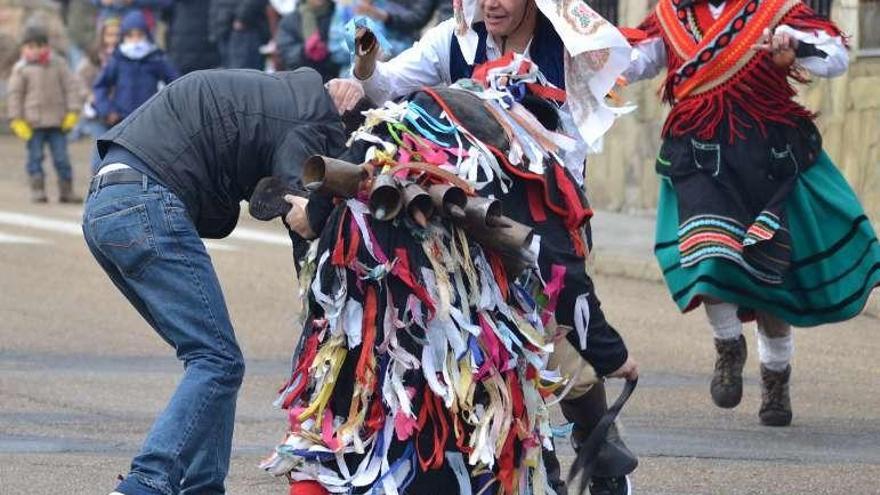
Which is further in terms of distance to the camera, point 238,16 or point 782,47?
point 238,16

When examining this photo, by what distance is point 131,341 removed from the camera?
1006cm

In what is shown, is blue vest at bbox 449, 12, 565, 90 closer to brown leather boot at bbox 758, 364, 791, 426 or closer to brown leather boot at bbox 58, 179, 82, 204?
brown leather boot at bbox 758, 364, 791, 426

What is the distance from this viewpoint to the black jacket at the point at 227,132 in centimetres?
542

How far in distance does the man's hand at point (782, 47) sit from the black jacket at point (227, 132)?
230 cm

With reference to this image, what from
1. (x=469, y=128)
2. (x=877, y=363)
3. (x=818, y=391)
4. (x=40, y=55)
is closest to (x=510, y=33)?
(x=469, y=128)

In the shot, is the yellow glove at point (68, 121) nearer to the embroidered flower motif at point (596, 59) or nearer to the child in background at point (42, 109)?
the child in background at point (42, 109)

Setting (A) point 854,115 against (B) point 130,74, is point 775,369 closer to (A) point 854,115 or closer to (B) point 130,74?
(A) point 854,115

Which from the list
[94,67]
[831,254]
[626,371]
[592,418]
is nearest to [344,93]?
[626,371]

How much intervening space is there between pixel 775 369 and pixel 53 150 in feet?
33.4

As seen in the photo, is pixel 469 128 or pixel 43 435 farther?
pixel 43 435

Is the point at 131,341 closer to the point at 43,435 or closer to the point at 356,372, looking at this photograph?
the point at 43,435

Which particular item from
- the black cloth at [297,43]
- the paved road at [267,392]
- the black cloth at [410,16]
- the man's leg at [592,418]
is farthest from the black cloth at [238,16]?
the man's leg at [592,418]

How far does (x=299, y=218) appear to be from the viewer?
16.7 feet

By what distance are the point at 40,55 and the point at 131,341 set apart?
7489 millimetres
